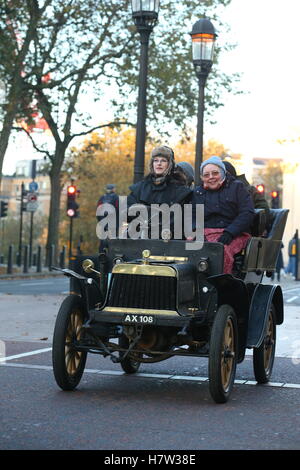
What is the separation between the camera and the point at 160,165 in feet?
27.9

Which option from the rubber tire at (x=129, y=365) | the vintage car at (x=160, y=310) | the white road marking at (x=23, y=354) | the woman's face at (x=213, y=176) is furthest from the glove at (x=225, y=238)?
the white road marking at (x=23, y=354)

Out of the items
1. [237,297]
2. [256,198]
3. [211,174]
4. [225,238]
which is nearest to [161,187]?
[211,174]

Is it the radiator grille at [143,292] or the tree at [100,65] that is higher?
the tree at [100,65]

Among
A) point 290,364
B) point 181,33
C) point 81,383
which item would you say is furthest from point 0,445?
point 181,33

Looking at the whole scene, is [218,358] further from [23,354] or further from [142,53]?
[142,53]

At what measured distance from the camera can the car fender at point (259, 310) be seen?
8148 mm

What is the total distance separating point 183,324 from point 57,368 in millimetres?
1013

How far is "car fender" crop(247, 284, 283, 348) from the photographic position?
8148mm

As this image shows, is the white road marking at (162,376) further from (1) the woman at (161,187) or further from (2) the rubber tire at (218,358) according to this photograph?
(1) the woman at (161,187)

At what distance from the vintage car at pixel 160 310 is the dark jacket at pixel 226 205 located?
10.6 inches

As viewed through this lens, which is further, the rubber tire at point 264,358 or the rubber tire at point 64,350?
the rubber tire at point 264,358

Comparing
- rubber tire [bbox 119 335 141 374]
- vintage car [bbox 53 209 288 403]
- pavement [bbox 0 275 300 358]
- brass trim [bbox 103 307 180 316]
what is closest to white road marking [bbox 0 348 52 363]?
pavement [bbox 0 275 300 358]

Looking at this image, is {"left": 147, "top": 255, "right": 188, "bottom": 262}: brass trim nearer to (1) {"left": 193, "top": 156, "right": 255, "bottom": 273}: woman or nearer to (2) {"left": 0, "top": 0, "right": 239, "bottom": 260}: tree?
(1) {"left": 193, "top": 156, "right": 255, "bottom": 273}: woman

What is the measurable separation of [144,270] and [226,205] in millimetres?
1195
